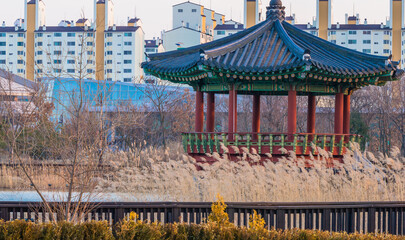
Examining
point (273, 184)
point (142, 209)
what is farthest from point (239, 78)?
point (142, 209)

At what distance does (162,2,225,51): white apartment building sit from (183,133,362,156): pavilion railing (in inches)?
2565

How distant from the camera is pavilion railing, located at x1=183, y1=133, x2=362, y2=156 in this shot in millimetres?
15266

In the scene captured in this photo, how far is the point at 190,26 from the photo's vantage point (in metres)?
88.5

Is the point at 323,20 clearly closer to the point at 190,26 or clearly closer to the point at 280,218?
the point at 190,26

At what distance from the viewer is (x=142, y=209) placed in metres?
10.0

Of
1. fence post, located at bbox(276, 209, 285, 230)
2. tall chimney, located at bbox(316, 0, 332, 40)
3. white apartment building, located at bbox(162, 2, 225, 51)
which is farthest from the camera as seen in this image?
white apartment building, located at bbox(162, 2, 225, 51)

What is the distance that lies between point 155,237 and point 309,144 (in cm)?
848

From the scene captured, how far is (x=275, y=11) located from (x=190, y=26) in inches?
2852

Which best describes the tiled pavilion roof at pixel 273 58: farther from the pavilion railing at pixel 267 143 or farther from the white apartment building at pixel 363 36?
the white apartment building at pixel 363 36

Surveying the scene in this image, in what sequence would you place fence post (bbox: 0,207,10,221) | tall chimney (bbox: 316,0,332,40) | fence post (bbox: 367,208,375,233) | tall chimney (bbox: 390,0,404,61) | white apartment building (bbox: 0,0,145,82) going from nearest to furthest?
fence post (bbox: 0,207,10,221), fence post (bbox: 367,208,375,233), tall chimney (bbox: 316,0,332,40), tall chimney (bbox: 390,0,404,61), white apartment building (bbox: 0,0,145,82)

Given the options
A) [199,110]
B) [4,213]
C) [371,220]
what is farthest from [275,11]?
[4,213]

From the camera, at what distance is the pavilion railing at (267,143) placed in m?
15.3

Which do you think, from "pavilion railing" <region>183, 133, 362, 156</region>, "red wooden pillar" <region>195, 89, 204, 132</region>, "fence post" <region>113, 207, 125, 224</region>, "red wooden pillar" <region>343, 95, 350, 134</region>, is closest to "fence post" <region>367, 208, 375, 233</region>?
"pavilion railing" <region>183, 133, 362, 156</region>

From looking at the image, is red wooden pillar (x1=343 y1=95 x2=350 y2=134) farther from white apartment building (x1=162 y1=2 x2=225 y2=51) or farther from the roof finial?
white apartment building (x1=162 y1=2 x2=225 y2=51)
